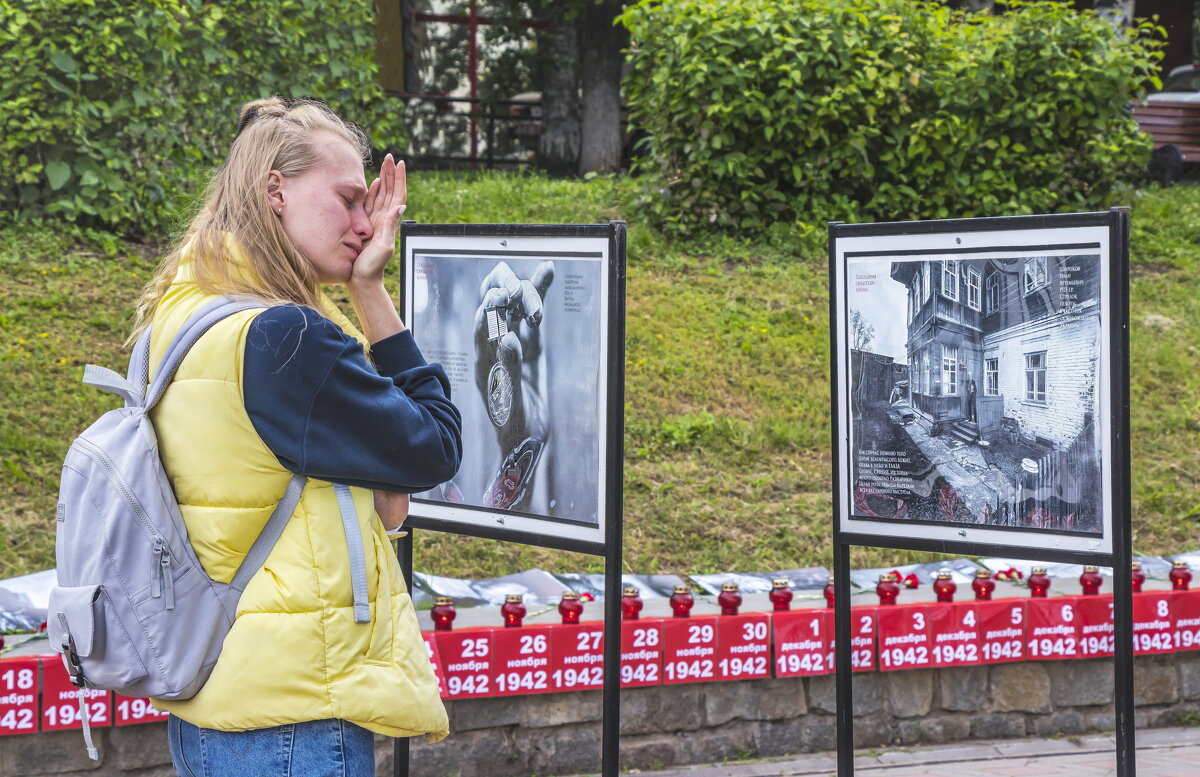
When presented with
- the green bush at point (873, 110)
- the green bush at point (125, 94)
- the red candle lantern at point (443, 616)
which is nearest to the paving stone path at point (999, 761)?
the red candle lantern at point (443, 616)

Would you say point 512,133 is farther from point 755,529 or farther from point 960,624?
point 960,624

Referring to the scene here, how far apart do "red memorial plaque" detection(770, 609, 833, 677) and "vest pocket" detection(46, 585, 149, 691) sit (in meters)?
2.85

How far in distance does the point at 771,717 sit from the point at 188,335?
10.3 ft

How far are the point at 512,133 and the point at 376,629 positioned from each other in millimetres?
15258

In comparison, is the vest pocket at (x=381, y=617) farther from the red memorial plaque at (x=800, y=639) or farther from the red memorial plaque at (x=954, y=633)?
the red memorial plaque at (x=954, y=633)

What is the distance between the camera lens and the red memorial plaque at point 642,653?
421 centimetres

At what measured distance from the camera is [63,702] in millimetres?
3711

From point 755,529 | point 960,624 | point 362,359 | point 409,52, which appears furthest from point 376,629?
point 409,52

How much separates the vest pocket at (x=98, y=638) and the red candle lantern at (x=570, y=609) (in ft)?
7.99

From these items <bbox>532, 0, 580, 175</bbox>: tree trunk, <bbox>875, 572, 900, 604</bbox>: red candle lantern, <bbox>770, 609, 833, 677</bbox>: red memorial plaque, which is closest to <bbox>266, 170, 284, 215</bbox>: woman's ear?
<bbox>770, 609, 833, 677</bbox>: red memorial plaque

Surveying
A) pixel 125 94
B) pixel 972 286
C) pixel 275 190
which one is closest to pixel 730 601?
pixel 972 286

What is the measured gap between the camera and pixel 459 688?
162 inches

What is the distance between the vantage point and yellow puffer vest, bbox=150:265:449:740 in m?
1.90

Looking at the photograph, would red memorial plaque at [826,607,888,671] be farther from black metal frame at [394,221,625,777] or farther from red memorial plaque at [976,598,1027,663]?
black metal frame at [394,221,625,777]
